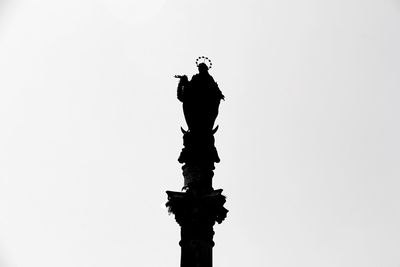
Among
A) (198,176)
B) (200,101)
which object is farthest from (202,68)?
(198,176)

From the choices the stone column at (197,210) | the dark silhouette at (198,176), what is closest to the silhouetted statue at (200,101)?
the dark silhouette at (198,176)

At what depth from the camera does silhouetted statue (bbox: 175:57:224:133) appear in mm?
13938

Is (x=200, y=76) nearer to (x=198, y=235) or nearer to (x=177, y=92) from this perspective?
(x=177, y=92)

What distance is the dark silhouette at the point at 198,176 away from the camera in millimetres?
12617

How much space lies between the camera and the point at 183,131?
554 inches

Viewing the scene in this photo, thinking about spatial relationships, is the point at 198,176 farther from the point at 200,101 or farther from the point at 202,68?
the point at 202,68

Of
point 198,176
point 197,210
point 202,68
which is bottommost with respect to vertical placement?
point 197,210

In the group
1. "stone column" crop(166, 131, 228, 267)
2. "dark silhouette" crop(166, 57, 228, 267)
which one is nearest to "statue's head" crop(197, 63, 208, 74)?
"dark silhouette" crop(166, 57, 228, 267)

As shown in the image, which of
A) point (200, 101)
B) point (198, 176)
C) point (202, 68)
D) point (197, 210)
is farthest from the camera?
point (202, 68)

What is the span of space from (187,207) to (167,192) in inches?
21.2

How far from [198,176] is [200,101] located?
1808 millimetres

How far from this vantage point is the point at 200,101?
1395 centimetres

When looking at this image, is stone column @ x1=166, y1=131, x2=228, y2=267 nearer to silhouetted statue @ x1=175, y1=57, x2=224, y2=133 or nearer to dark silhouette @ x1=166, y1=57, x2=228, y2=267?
dark silhouette @ x1=166, y1=57, x2=228, y2=267

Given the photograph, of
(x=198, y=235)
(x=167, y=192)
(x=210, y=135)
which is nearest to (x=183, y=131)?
(x=210, y=135)
